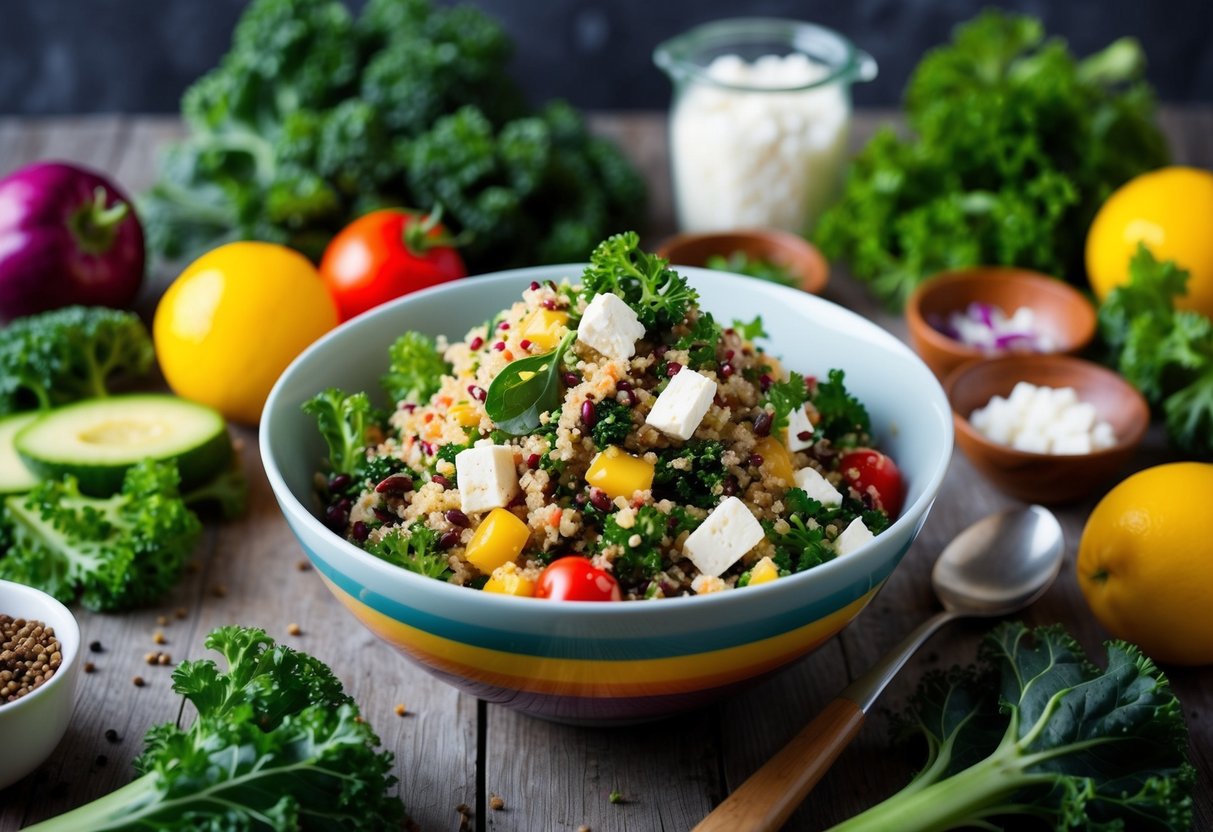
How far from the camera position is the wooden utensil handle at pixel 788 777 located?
226 cm

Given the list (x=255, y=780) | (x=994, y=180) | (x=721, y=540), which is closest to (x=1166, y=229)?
(x=994, y=180)

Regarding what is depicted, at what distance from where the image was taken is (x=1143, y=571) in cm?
293

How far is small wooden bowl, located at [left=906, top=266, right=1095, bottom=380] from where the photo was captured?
4.20 meters

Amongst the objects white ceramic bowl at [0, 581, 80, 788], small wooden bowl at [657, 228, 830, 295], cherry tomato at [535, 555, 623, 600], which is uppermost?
cherry tomato at [535, 555, 623, 600]

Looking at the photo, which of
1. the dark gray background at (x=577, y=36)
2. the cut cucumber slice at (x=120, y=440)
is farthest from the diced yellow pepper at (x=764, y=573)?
the dark gray background at (x=577, y=36)

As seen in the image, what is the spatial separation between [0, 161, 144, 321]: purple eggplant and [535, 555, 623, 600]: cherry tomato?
2734 mm

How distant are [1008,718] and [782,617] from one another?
66 cm

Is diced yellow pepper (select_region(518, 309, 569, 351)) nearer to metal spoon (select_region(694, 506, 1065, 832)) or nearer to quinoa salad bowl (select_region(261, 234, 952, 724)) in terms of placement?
quinoa salad bowl (select_region(261, 234, 952, 724))

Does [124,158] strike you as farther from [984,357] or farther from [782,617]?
[782,617]

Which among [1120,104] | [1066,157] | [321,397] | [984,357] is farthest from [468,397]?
[1120,104]

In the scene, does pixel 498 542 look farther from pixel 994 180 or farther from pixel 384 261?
pixel 994 180

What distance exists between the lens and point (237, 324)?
3.81m

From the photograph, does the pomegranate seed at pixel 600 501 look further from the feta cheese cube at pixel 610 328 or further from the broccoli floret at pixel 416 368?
the broccoli floret at pixel 416 368

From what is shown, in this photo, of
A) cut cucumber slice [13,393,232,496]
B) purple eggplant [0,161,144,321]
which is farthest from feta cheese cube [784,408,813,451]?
purple eggplant [0,161,144,321]
